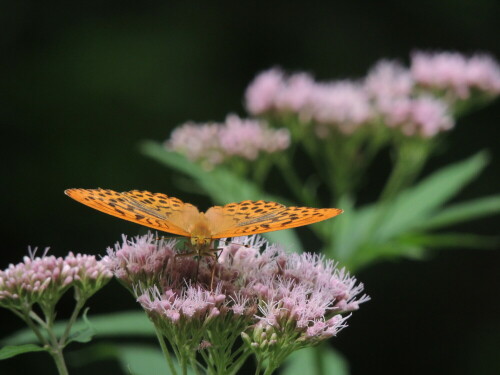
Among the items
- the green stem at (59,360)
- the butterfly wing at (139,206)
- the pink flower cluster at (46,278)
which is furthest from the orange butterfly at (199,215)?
the green stem at (59,360)

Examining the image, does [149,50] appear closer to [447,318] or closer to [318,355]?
[447,318]

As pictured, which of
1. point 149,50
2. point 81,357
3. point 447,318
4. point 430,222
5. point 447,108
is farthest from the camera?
point 149,50

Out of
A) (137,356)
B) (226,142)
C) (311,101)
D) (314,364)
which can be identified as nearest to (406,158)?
(311,101)

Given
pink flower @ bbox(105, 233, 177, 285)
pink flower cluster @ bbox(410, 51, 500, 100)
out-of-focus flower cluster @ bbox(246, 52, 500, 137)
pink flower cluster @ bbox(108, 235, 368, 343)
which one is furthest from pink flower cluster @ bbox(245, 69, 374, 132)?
pink flower @ bbox(105, 233, 177, 285)

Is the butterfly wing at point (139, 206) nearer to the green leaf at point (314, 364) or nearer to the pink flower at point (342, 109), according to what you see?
the green leaf at point (314, 364)

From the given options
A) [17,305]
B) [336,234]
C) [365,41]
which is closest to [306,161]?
[365,41]

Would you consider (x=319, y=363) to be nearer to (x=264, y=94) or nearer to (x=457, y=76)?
(x=264, y=94)
